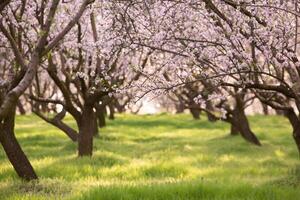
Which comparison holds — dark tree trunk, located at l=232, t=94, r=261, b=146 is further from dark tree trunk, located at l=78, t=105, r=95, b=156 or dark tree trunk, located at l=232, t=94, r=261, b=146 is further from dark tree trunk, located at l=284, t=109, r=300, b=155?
dark tree trunk, located at l=284, t=109, r=300, b=155

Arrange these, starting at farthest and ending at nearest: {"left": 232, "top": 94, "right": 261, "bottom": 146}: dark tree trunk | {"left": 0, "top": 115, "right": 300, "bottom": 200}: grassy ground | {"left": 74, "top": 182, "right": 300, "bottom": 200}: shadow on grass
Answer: {"left": 232, "top": 94, "right": 261, "bottom": 146}: dark tree trunk
{"left": 0, "top": 115, "right": 300, "bottom": 200}: grassy ground
{"left": 74, "top": 182, "right": 300, "bottom": 200}: shadow on grass

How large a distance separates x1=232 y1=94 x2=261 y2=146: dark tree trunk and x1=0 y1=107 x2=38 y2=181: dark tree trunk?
43.9ft

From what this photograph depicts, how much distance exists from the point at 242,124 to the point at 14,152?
559 inches

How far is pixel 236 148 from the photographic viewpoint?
22.0 m

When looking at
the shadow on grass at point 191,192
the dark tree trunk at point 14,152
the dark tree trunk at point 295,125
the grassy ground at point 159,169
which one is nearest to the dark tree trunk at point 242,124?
the grassy ground at point 159,169

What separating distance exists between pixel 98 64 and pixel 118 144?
6574 mm

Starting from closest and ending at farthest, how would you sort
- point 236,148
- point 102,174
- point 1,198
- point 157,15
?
point 1,198 → point 157,15 → point 102,174 → point 236,148

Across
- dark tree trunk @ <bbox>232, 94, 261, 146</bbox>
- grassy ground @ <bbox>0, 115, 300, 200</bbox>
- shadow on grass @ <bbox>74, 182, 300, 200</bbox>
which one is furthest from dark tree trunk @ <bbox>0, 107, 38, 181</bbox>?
dark tree trunk @ <bbox>232, 94, 261, 146</bbox>

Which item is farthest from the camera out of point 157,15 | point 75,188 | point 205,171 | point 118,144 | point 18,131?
point 18,131

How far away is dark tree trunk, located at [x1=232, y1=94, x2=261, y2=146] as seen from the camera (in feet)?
77.7

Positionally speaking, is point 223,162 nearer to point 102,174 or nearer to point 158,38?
point 102,174

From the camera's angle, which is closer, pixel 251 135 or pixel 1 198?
pixel 1 198

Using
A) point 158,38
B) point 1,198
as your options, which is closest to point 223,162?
point 158,38

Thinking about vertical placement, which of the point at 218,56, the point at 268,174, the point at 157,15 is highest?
the point at 157,15
